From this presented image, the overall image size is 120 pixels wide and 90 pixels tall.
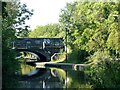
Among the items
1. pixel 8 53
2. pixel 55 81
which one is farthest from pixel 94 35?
pixel 8 53

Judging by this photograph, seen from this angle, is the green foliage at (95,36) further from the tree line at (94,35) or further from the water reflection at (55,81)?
the water reflection at (55,81)

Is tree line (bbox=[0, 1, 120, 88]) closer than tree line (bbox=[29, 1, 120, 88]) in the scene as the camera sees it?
Yes

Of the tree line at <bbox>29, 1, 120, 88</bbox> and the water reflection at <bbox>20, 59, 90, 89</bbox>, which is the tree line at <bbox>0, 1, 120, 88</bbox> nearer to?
the tree line at <bbox>29, 1, 120, 88</bbox>

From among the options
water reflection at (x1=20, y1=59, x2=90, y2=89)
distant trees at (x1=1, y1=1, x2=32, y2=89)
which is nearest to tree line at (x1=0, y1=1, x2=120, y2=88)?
distant trees at (x1=1, y1=1, x2=32, y2=89)

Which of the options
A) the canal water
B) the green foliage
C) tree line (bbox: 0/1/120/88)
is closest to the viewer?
tree line (bbox: 0/1/120/88)

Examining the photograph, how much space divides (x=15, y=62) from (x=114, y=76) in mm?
2139

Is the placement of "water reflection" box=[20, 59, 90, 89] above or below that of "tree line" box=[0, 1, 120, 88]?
below

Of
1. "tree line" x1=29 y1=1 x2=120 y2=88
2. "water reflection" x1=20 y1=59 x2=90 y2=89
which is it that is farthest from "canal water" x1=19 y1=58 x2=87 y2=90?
"tree line" x1=29 y1=1 x2=120 y2=88

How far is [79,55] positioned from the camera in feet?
34.2

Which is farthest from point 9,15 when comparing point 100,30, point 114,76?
point 100,30

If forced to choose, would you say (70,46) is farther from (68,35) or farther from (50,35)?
(50,35)

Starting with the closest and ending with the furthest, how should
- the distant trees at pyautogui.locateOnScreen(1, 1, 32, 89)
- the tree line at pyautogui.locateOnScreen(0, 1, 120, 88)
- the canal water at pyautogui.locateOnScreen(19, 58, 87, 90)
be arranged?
1. the distant trees at pyautogui.locateOnScreen(1, 1, 32, 89)
2. the tree line at pyautogui.locateOnScreen(0, 1, 120, 88)
3. the canal water at pyautogui.locateOnScreen(19, 58, 87, 90)

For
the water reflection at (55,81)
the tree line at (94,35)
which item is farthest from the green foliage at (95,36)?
the water reflection at (55,81)

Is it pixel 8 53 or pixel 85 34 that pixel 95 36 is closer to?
pixel 85 34
